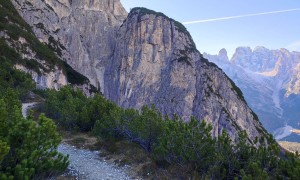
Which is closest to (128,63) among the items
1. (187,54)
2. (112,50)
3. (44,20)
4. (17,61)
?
(112,50)

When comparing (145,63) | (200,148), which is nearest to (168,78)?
(145,63)

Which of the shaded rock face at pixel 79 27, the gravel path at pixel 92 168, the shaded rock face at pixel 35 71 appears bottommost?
the gravel path at pixel 92 168

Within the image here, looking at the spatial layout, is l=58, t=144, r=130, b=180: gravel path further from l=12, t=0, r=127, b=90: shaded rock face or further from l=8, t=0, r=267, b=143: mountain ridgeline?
l=8, t=0, r=267, b=143: mountain ridgeline

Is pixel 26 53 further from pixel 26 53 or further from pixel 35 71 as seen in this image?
pixel 35 71

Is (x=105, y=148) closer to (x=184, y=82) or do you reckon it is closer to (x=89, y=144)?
(x=89, y=144)

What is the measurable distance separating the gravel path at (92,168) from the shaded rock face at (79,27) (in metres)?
96.2

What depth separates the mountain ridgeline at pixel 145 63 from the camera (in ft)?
416

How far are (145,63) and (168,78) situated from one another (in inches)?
580

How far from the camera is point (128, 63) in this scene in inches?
5591

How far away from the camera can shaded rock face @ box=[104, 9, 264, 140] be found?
420ft

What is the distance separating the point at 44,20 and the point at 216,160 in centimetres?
11443

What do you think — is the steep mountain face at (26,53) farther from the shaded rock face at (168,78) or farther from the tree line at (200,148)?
the tree line at (200,148)

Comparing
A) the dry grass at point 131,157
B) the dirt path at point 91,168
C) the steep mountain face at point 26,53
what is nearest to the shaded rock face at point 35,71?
Result: the steep mountain face at point 26,53

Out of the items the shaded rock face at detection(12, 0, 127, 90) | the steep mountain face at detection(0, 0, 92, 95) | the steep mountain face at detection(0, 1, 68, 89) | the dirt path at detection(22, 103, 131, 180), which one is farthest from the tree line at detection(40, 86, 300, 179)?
the shaded rock face at detection(12, 0, 127, 90)
